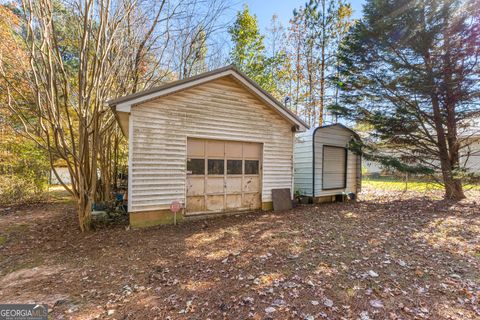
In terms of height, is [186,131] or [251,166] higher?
[186,131]

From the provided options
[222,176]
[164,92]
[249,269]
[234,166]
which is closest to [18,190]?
[164,92]

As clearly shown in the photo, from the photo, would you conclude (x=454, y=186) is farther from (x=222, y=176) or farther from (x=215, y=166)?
(x=215, y=166)

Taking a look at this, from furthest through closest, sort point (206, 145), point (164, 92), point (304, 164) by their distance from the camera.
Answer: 1. point (304, 164)
2. point (206, 145)
3. point (164, 92)

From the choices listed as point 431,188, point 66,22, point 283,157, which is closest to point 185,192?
point 283,157

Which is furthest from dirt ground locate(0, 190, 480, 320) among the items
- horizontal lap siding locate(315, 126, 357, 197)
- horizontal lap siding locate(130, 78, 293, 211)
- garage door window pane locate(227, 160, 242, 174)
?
horizontal lap siding locate(315, 126, 357, 197)

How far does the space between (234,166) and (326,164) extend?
417cm

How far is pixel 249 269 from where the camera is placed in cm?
354

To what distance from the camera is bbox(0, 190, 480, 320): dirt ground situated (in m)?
2.68

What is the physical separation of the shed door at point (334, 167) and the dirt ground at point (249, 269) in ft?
9.73

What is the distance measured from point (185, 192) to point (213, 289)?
3417 mm

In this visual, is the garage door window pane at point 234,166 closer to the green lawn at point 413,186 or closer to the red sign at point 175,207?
the red sign at point 175,207

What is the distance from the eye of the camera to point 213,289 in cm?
302

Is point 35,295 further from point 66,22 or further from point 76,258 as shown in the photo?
point 66,22

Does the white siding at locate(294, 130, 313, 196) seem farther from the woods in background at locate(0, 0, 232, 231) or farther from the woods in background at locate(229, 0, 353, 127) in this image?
the woods in background at locate(229, 0, 353, 127)
